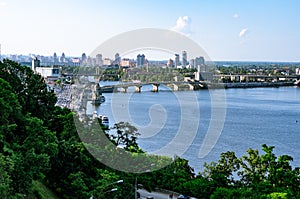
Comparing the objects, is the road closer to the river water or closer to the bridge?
the river water

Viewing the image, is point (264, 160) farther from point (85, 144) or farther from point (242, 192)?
point (85, 144)

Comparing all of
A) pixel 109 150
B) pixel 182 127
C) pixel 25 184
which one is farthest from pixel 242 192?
pixel 182 127

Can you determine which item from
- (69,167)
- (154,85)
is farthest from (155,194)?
(154,85)

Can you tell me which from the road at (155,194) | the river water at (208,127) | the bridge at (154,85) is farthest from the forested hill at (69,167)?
the bridge at (154,85)

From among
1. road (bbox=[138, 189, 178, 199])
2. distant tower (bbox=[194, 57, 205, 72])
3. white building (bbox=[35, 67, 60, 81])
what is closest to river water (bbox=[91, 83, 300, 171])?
distant tower (bbox=[194, 57, 205, 72])

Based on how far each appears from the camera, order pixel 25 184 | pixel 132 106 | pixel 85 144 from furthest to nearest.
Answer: pixel 132 106 → pixel 85 144 → pixel 25 184

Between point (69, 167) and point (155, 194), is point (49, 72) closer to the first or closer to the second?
point (155, 194)

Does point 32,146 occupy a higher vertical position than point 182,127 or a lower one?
higher

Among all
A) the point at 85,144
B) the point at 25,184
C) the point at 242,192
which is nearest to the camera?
the point at 25,184
